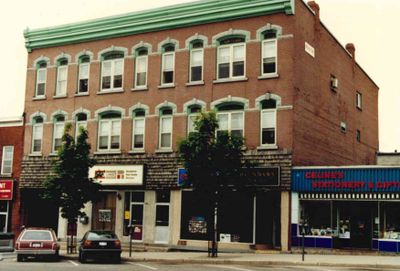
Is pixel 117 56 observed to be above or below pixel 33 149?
above

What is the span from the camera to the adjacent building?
95.2ft

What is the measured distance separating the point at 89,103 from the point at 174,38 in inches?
259

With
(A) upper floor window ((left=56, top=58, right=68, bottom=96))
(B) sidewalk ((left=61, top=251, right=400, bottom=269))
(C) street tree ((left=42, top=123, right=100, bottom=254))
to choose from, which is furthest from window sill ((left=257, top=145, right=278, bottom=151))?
(A) upper floor window ((left=56, top=58, right=68, bottom=96))

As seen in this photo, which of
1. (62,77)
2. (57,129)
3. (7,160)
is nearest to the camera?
(57,129)

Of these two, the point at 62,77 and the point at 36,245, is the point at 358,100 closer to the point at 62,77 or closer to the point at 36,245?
the point at 62,77

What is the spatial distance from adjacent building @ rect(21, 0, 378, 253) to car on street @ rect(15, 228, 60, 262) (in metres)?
7.18

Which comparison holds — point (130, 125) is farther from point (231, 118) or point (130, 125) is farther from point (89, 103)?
point (231, 118)

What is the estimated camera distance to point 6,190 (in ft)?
120

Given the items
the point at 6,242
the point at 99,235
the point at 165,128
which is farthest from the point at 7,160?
the point at 99,235

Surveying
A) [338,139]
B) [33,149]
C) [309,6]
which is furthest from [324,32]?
[33,149]

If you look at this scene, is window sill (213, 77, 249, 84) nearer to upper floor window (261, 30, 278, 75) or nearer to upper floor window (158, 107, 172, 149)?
upper floor window (261, 30, 278, 75)

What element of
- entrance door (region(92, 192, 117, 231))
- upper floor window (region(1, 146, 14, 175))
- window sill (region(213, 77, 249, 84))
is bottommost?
entrance door (region(92, 192, 117, 231))

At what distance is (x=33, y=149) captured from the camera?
1433 inches

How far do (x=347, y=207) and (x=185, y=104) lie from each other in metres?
9.94
